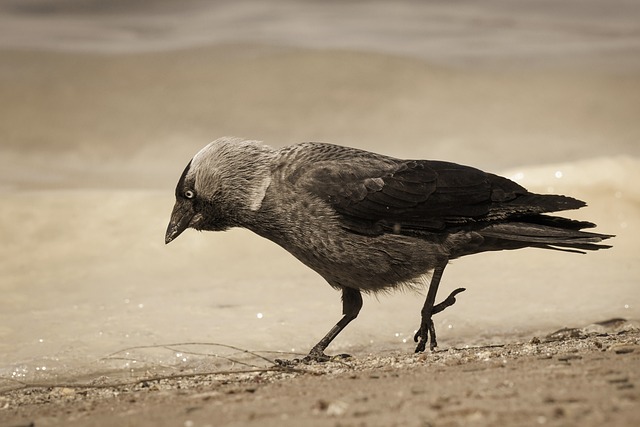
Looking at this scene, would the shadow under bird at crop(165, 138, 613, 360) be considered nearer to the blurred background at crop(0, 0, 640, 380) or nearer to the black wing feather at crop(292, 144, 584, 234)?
the black wing feather at crop(292, 144, 584, 234)

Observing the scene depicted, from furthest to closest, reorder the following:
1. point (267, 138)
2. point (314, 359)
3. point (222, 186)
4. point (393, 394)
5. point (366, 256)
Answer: point (267, 138) → point (222, 186) → point (314, 359) → point (366, 256) → point (393, 394)

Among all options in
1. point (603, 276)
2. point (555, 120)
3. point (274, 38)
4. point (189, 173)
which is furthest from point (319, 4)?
point (189, 173)

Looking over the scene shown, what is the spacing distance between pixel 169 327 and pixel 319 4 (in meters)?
8.91

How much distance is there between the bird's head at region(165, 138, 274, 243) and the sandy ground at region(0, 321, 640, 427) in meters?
0.99

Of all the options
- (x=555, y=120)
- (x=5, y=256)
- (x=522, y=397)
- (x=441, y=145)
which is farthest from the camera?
(x=555, y=120)

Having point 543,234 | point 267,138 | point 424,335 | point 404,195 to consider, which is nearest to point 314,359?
point 424,335

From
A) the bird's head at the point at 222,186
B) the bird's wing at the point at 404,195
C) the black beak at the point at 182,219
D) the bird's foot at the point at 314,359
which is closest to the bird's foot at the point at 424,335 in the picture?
the bird's foot at the point at 314,359

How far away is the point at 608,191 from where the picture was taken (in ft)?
30.1

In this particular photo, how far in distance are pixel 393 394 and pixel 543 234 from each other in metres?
2.02

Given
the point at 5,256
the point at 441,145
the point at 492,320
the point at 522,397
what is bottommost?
the point at 522,397

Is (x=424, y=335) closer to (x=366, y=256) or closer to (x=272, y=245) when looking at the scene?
(x=366, y=256)

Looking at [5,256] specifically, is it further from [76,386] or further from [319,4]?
[319,4]

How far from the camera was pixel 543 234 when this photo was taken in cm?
595

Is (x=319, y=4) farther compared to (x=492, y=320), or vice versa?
(x=319, y=4)
